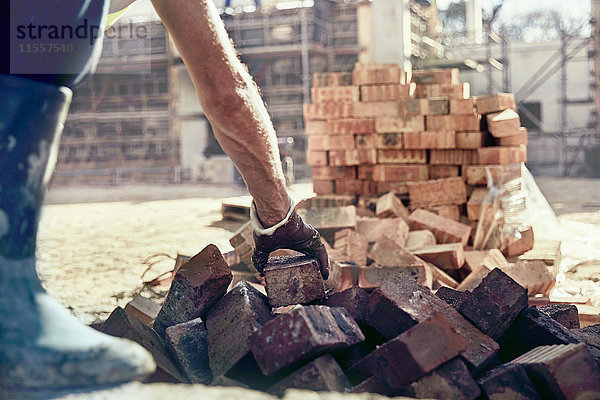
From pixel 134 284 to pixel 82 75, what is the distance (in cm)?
296

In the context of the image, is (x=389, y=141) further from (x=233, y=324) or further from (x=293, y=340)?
(x=293, y=340)

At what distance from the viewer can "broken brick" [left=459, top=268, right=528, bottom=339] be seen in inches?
84.2

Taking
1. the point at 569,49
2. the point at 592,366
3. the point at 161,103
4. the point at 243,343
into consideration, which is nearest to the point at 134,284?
the point at 243,343

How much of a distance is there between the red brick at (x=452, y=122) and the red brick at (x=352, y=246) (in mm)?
1764

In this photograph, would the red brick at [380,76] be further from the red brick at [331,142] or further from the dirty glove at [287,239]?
the dirty glove at [287,239]

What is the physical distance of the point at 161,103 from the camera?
73.7 ft

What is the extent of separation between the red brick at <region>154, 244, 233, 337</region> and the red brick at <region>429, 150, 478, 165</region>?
3.96 m

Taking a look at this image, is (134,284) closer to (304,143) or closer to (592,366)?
(592,366)

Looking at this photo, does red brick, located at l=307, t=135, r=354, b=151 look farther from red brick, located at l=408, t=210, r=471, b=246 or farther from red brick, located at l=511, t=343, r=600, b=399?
red brick, located at l=511, t=343, r=600, b=399

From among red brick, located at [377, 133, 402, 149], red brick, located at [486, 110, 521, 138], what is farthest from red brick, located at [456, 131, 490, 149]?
red brick, located at [377, 133, 402, 149]

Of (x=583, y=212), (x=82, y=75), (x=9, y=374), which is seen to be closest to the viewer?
(x=9, y=374)

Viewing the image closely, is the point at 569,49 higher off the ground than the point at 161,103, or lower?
higher

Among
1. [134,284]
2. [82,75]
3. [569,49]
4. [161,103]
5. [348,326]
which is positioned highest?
[569,49]

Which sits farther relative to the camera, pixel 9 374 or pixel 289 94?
pixel 289 94
